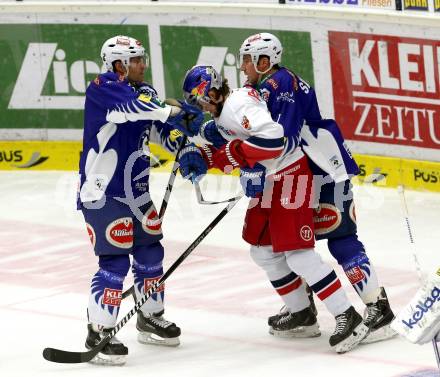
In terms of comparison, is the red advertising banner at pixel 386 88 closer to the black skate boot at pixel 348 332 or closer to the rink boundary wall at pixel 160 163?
the rink boundary wall at pixel 160 163

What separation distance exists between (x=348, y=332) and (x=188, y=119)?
138cm

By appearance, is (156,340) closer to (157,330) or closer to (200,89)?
(157,330)

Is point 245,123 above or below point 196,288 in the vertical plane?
above

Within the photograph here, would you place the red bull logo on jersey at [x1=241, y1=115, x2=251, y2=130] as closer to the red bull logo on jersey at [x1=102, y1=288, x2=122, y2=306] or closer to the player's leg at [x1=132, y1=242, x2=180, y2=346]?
the player's leg at [x1=132, y1=242, x2=180, y2=346]

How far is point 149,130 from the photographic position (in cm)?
758

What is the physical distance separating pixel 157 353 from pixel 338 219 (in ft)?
3.94

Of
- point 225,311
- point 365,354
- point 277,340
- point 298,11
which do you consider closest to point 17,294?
point 225,311

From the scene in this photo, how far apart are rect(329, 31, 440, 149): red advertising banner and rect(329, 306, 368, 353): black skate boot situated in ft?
13.0

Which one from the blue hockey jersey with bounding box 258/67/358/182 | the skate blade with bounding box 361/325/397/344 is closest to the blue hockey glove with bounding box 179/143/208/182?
the blue hockey jersey with bounding box 258/67/358/182

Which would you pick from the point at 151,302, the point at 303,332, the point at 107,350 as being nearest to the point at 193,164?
the point at 151,302

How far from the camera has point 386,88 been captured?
11289 millimetres

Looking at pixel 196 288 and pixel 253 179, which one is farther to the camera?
pixel 196 288

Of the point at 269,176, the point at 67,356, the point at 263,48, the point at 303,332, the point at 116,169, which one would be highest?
the point at 263,48

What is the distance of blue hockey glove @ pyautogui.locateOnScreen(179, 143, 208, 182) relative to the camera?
23.8ft
